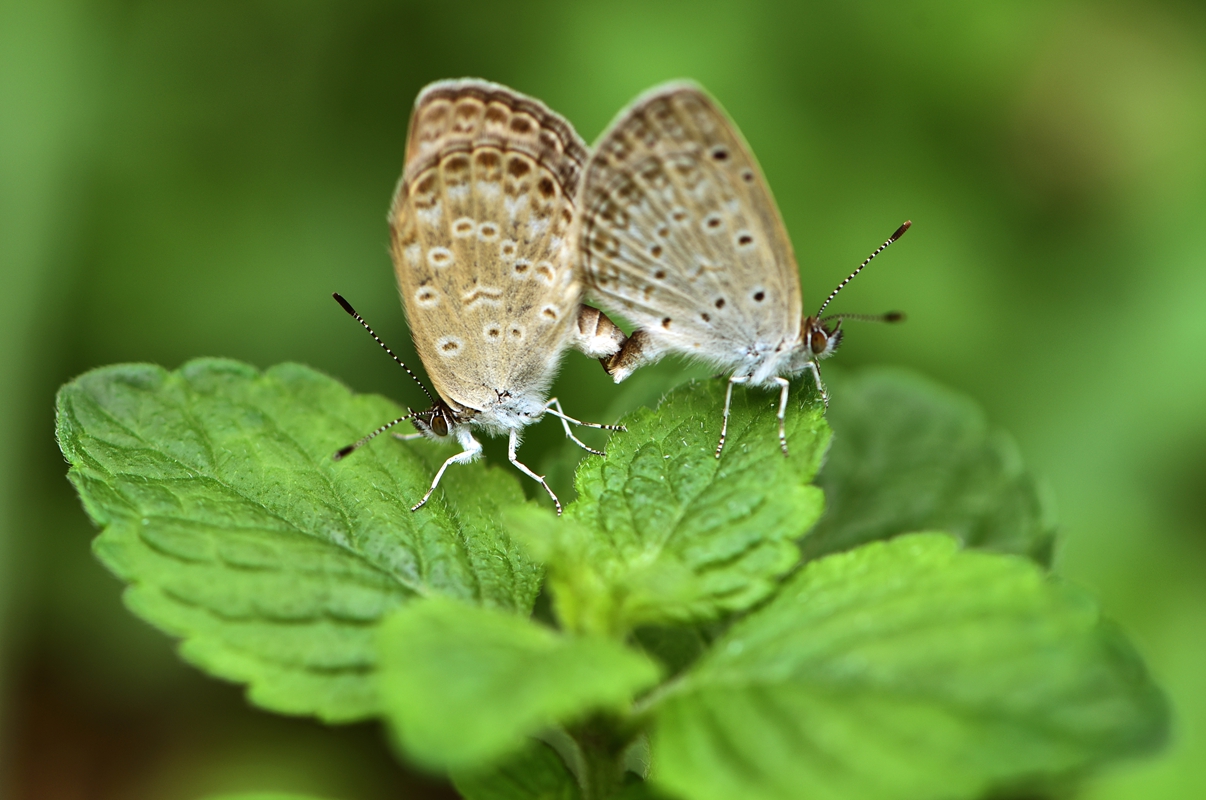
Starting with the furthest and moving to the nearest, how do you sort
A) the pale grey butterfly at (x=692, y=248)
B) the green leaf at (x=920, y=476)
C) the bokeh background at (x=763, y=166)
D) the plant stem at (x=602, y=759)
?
the bokeh background at (x=763, y=166), the pale grey butterfly at (x=692, y=248), the green leaf at (x=920, y=476), the plant stem at (x=602, y=759)

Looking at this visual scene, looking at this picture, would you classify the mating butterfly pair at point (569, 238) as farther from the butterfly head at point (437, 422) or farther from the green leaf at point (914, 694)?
the green leaf at point (914, 694)

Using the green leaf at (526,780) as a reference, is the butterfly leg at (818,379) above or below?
above

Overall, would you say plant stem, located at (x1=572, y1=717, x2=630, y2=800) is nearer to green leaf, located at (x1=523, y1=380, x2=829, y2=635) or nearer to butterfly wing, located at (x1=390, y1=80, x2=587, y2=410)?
green leaf, located at (x1=523, y1=380, x2=829, y2=635)

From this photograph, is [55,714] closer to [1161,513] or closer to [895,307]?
[895,307]

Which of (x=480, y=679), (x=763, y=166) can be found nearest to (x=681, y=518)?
(x=480, y=679)

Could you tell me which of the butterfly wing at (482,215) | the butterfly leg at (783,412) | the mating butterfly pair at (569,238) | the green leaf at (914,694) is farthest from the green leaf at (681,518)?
the butterfly wing at (482,215)

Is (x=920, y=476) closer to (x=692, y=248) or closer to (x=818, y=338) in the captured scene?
(x=818, y=338)
